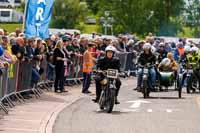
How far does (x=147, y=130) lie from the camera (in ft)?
53.6

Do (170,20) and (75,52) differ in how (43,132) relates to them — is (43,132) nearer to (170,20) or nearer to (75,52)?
(75,52)

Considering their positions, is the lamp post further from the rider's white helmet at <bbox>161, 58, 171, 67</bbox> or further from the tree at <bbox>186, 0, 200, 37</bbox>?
the rider's white helmet at <bbox>161, 58, 171, 67</bbox>

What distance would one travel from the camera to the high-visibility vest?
27.6 metres

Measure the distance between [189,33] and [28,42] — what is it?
76.9 m

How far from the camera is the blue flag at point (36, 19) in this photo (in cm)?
2455

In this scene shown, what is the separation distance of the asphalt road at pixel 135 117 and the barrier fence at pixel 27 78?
59.9 inches

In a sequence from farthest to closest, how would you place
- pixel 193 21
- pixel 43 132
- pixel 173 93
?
pixel 193 21 < pixel 173 93 < pixel 43 132

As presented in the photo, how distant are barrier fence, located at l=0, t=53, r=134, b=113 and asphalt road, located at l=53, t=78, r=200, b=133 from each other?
1.52m

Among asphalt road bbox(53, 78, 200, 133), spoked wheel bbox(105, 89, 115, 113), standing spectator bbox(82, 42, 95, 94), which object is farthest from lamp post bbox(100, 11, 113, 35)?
spoked wheel bbox(105, 89, 115, 113)

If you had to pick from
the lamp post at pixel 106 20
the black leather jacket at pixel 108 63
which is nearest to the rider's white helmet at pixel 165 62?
the black leather jacket at pixel 108 63

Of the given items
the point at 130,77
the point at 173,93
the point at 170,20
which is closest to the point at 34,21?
the point at 173,93

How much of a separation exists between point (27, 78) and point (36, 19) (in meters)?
2.76

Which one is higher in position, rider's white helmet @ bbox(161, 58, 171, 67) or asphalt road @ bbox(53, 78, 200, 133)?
rider's white helmet @ bbox(161, 58, 171, 67)

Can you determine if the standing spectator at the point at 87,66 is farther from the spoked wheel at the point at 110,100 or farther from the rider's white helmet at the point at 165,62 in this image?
the spoked wheel at the point at 110,100
